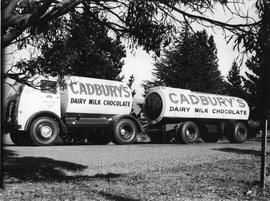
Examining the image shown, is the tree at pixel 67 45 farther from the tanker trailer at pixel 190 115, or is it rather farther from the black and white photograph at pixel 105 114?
the tanker trailer at pixel 190 115

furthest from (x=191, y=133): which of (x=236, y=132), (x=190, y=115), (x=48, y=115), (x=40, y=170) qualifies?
(x=40, y=170)

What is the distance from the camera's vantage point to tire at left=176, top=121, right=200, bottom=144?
1908cm

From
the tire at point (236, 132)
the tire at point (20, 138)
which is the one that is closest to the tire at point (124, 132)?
the tire at point (20, 138)

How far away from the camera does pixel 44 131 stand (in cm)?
1577

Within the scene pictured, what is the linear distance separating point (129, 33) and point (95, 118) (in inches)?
415

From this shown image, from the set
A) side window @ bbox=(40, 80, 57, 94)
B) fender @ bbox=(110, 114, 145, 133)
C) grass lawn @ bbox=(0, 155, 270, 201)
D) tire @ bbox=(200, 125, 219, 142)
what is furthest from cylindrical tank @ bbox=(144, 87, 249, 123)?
side window @ bbox=(40, 80, 57, 94)

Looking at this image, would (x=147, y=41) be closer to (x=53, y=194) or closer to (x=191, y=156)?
(x=53, y=194)

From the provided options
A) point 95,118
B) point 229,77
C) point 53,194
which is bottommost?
point 53,194

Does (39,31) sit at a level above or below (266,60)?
above

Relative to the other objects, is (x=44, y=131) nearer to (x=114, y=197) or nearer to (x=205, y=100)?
(x=205, y=100)

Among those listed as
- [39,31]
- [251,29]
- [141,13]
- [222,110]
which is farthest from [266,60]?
[222,110]

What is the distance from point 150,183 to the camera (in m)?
7.50

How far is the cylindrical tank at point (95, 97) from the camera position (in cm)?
1642

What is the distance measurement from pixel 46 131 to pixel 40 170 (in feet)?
22.7
